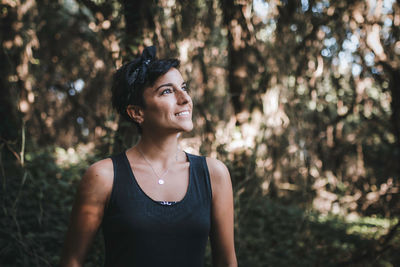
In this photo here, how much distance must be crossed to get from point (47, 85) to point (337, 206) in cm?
593

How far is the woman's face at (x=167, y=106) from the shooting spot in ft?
5.62

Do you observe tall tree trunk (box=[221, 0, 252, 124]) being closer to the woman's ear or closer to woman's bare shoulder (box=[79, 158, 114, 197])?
the woman's ear

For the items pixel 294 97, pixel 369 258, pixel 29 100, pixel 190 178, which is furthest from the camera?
pixel 29 100

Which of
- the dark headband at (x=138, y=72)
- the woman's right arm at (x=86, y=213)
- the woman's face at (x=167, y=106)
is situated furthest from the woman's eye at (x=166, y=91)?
the woman's right arm at (x=86, y=213)

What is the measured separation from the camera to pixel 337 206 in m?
6.62

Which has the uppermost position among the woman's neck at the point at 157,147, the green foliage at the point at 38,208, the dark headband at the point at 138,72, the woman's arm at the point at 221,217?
the dark headband at the point at 138,72

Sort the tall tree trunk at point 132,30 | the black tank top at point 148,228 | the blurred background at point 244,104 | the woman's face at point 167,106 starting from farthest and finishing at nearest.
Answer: the blurred background at point 244,104 → the tall tree trunk at point 132,30 → the woman's face at point 167,106 → the black tank top at point 148,228

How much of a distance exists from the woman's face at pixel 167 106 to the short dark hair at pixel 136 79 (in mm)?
29

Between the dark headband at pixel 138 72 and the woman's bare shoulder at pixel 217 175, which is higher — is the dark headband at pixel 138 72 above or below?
above

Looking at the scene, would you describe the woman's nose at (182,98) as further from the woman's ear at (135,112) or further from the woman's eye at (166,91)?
the woman's ear at (135,112)

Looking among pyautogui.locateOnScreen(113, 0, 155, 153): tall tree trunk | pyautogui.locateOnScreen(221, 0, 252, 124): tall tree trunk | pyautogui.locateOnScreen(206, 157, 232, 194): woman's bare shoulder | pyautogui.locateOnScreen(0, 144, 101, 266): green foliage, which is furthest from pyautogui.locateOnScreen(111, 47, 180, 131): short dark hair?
pyautogui.locateOnScreen(221, 0, 252, 124): tall tree trunk

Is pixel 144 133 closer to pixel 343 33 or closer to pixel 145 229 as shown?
pixel 145 229

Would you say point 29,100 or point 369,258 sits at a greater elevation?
point 29,100

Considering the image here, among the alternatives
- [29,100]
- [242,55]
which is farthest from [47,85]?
[242,55]
